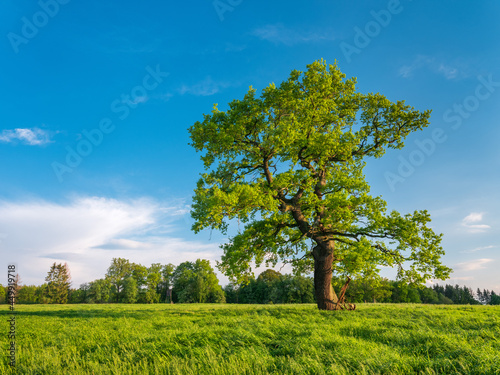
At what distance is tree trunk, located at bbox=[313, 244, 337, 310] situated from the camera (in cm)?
1848

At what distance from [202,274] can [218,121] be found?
72.2 meters

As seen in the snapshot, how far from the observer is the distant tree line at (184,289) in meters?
80.5

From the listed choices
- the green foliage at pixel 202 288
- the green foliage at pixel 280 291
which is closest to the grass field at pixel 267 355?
the green foliage at pixel 280 291

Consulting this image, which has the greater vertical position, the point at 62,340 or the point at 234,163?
the point at 234,163

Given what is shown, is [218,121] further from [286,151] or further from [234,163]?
[286,151]

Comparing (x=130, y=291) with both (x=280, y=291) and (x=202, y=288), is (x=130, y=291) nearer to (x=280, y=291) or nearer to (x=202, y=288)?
(x=202, y=288)

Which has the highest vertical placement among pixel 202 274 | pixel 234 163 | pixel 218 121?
pixel 218 121

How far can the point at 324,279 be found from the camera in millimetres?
18656

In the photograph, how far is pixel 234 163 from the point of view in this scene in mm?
19719

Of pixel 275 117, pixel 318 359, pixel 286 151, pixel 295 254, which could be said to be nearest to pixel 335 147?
pixel 286 151

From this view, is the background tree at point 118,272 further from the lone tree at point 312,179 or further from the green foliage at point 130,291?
the lone tree at point 312,179

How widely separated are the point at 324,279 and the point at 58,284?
4230 inches

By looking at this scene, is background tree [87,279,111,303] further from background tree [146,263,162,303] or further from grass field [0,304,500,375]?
grass field [0,304,500,375]

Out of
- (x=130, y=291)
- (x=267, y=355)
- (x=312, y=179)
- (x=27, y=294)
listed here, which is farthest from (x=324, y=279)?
(x=27, y=294)
